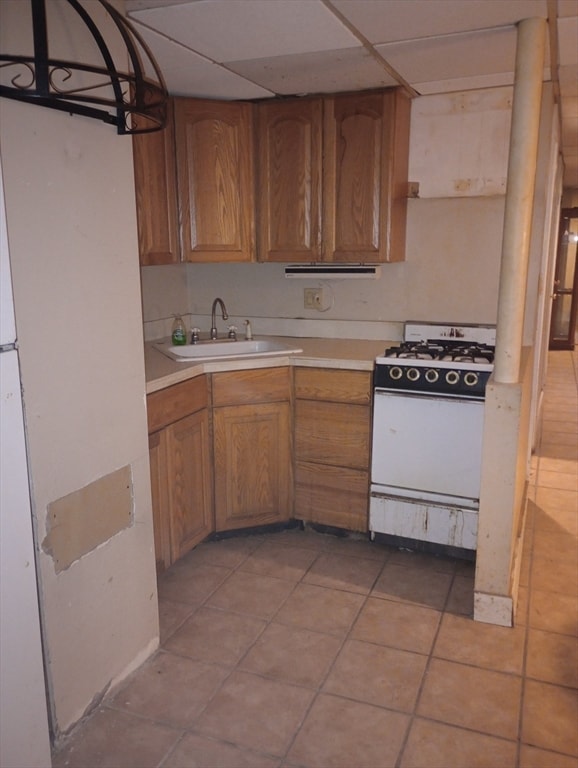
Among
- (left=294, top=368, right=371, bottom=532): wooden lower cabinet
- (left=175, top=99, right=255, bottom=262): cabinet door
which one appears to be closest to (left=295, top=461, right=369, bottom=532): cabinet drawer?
(left=294, top=368, right=371, bottom=532): wooden lower cabinet

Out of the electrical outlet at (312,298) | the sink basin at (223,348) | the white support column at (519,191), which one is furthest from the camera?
the electrical outlet at (312,298)

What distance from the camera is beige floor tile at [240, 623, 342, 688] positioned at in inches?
86.4

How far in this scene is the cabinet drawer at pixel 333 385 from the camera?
9.72 ft

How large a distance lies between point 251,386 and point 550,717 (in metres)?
1.74

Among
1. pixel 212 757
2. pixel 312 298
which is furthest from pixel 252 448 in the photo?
pixel 212 757

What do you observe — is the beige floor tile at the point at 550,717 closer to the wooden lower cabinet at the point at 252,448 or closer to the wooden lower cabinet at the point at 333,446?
the wooden lower cabinet at the point at 333,446

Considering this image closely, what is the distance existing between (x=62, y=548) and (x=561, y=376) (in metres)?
6.40

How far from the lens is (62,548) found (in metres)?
1.81

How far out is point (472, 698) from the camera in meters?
2.07

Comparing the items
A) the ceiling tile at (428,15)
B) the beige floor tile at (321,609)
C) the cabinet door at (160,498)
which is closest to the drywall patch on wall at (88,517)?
the cabinet door at (160,498)

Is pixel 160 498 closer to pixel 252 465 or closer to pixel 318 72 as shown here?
pixel 252 465

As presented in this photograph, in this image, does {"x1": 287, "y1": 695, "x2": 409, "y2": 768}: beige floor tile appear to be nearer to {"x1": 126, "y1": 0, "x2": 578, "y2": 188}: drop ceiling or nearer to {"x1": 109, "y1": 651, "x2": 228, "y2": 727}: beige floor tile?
{"x1": 109, "y1": 651, "x2": 228, "y2": 727}: beige floor tile

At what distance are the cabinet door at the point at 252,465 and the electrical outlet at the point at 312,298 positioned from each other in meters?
0.77

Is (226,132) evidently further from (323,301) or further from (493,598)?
(493,598)
